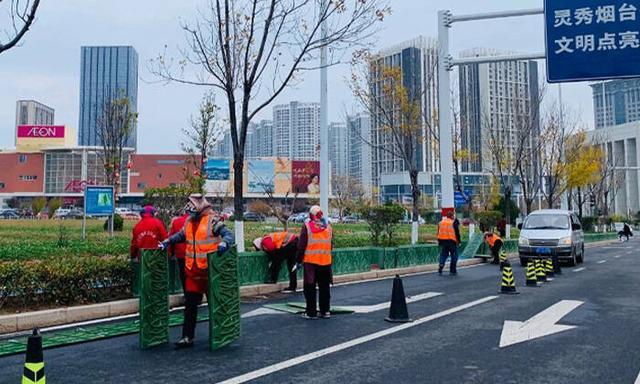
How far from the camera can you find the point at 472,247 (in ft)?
66.8

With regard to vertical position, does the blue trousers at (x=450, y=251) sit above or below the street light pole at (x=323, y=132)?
below

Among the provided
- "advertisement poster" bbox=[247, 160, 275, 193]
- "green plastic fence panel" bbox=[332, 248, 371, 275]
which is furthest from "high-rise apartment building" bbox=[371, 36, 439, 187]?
"advertisement poster" bbox=[247, 160, 275, 193]

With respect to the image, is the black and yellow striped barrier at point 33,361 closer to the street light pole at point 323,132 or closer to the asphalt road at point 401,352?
the asphalt road at point 401,352

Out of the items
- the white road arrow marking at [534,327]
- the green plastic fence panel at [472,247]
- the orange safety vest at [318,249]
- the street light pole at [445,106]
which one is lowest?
the white road arrow marking at [534,327]

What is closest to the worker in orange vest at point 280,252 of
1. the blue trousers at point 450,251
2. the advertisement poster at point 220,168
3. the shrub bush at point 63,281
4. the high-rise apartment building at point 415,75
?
the shrub bush at point 63,281

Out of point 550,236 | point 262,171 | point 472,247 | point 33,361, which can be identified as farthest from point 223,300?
point 262,171

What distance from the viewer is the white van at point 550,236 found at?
17.4 meters

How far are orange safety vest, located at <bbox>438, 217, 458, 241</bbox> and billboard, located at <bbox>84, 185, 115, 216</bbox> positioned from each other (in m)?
12.2

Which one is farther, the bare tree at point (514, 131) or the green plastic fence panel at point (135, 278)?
the bare tree at point (514, 131)

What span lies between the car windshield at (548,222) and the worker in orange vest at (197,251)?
1460cm

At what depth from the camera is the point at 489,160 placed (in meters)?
32.3

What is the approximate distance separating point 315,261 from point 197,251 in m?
2.40

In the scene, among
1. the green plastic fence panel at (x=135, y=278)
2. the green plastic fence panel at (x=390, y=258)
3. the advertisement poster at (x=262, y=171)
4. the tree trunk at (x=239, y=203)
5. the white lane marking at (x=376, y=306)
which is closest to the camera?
the white lane marking at (x=376, y=306)

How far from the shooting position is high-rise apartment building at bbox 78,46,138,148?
89.8 ft
